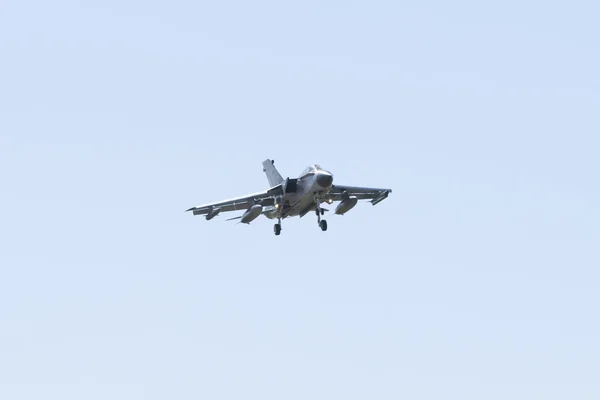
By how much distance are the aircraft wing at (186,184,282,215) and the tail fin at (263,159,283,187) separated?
565cm

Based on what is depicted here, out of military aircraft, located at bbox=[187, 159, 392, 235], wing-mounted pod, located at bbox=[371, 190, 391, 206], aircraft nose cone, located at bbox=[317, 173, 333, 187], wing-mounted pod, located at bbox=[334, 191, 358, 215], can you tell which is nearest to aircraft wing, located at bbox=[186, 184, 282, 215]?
military aircraft, located at bbox=[187, 159, 392, 235]

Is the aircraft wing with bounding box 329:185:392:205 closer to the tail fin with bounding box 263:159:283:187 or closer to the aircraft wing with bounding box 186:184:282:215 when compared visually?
the aircraft wing with bounding box 186:184:282:215

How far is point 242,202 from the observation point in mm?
90938

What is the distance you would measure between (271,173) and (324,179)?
49.9 ft

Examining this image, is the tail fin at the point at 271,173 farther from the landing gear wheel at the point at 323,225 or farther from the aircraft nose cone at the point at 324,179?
the aircraft nose cone at the point at 324,179

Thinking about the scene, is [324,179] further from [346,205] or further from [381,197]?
[381,197]

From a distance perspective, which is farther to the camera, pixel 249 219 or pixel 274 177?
pixel 274 177

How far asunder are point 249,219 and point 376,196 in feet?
37.6

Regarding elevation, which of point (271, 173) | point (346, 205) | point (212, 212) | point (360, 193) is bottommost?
point (346, 205)

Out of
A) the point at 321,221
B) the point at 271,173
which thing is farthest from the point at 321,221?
the point at 271,173

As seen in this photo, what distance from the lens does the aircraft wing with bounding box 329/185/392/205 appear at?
300 feet

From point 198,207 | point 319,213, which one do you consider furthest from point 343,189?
point 198,207

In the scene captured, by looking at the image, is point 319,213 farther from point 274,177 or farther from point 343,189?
point 274,177

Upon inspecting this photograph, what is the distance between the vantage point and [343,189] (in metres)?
91.4
